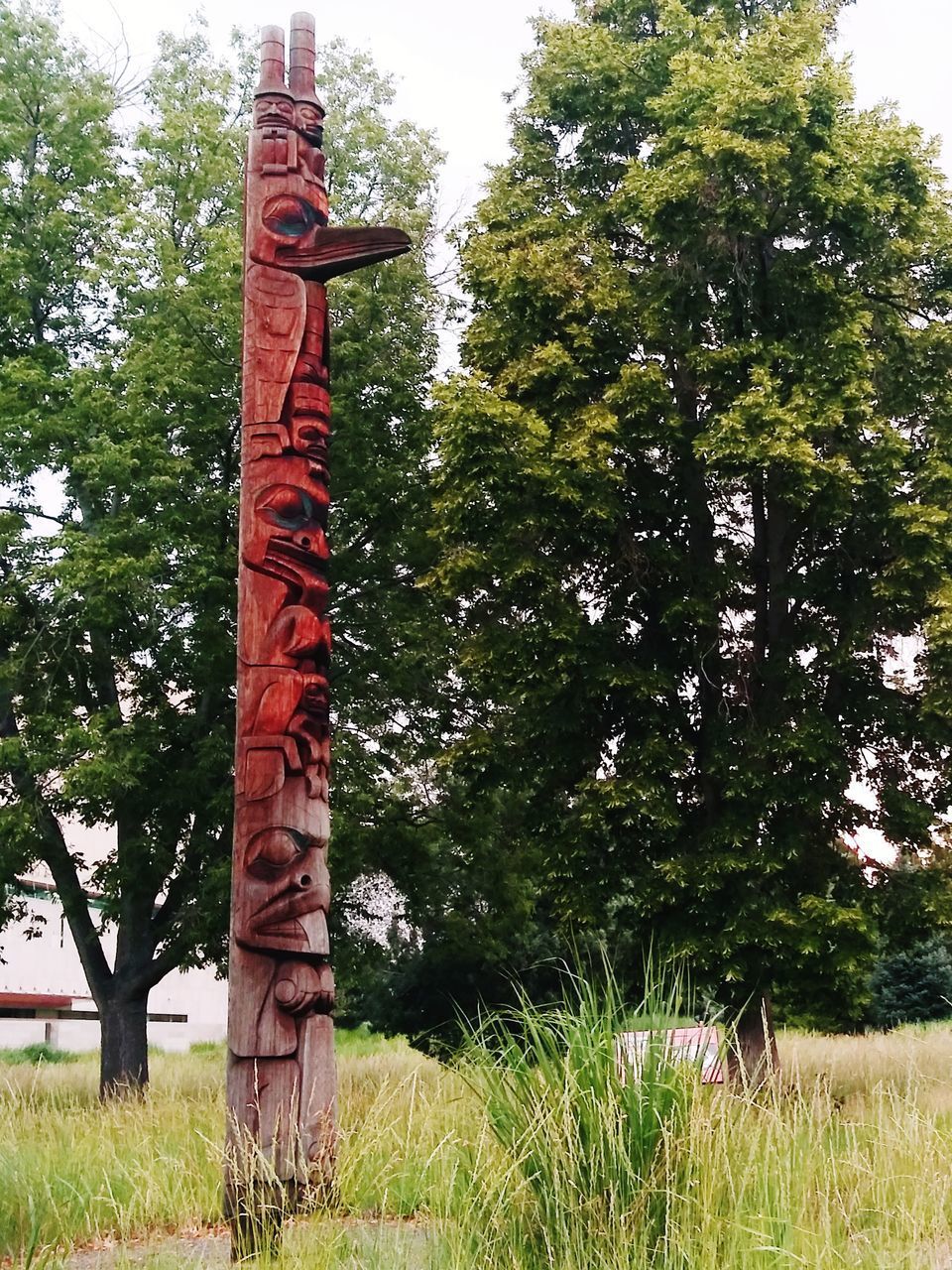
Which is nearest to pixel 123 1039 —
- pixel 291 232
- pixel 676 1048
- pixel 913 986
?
pixel 291 232

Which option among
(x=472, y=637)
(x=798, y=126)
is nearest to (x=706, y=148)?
(x=798, y=126)

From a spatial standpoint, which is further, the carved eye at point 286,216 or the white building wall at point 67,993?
the white building wall at point 67,993

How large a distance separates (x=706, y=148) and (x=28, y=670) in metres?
9.52

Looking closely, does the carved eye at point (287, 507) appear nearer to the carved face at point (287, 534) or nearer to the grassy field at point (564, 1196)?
the carved face at point (287, 534)

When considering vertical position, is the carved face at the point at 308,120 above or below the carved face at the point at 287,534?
above

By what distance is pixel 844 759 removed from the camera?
47.4 ft

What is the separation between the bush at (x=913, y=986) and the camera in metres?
25.6

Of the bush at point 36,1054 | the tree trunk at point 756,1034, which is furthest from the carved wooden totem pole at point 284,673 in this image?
the bush at point 36,1054

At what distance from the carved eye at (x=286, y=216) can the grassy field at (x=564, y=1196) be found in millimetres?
4559

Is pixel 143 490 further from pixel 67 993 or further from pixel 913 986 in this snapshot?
pixel 913 986

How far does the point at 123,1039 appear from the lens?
51.8 feet

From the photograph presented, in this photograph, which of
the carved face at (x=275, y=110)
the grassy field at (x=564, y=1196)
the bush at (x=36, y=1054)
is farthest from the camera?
the bush at (x=36, y=1054)

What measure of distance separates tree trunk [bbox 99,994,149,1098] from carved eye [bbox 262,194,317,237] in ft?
36.8

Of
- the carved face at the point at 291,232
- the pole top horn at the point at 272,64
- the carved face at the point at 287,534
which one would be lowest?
the carved face at the point at 287,534
